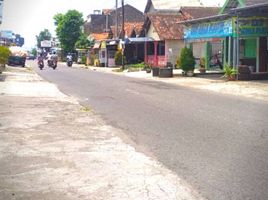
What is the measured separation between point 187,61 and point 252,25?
18.7 ft

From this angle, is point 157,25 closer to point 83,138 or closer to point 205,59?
point 205,59

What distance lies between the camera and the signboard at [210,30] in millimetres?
29219

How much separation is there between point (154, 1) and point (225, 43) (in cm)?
3321

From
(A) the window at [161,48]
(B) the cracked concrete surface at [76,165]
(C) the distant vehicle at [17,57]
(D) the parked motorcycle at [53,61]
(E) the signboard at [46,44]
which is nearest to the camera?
(B) the cracked concrete surface at [76,165]

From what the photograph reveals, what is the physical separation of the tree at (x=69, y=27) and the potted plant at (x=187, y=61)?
167ft

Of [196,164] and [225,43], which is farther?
[225,43]

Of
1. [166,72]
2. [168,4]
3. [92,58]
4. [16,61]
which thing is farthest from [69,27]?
[166,72]

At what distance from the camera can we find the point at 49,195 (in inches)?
233

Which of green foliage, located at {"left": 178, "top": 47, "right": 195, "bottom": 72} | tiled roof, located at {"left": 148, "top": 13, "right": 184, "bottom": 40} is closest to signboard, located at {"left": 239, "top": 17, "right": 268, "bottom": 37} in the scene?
green foliage, located at {"left": 178, "top": 47, "right": 195, "bottom": 72}

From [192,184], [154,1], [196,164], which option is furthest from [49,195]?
[154,1]

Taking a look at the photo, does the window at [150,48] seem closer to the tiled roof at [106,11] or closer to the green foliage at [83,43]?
the green foliage at [83,43]

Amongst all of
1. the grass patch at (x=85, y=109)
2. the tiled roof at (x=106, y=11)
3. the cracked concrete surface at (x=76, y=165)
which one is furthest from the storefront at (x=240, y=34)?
the tiled roof at (x=106, y=11)

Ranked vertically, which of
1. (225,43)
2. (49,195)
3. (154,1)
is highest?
(154,1)

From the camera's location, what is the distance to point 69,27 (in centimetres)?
8106
